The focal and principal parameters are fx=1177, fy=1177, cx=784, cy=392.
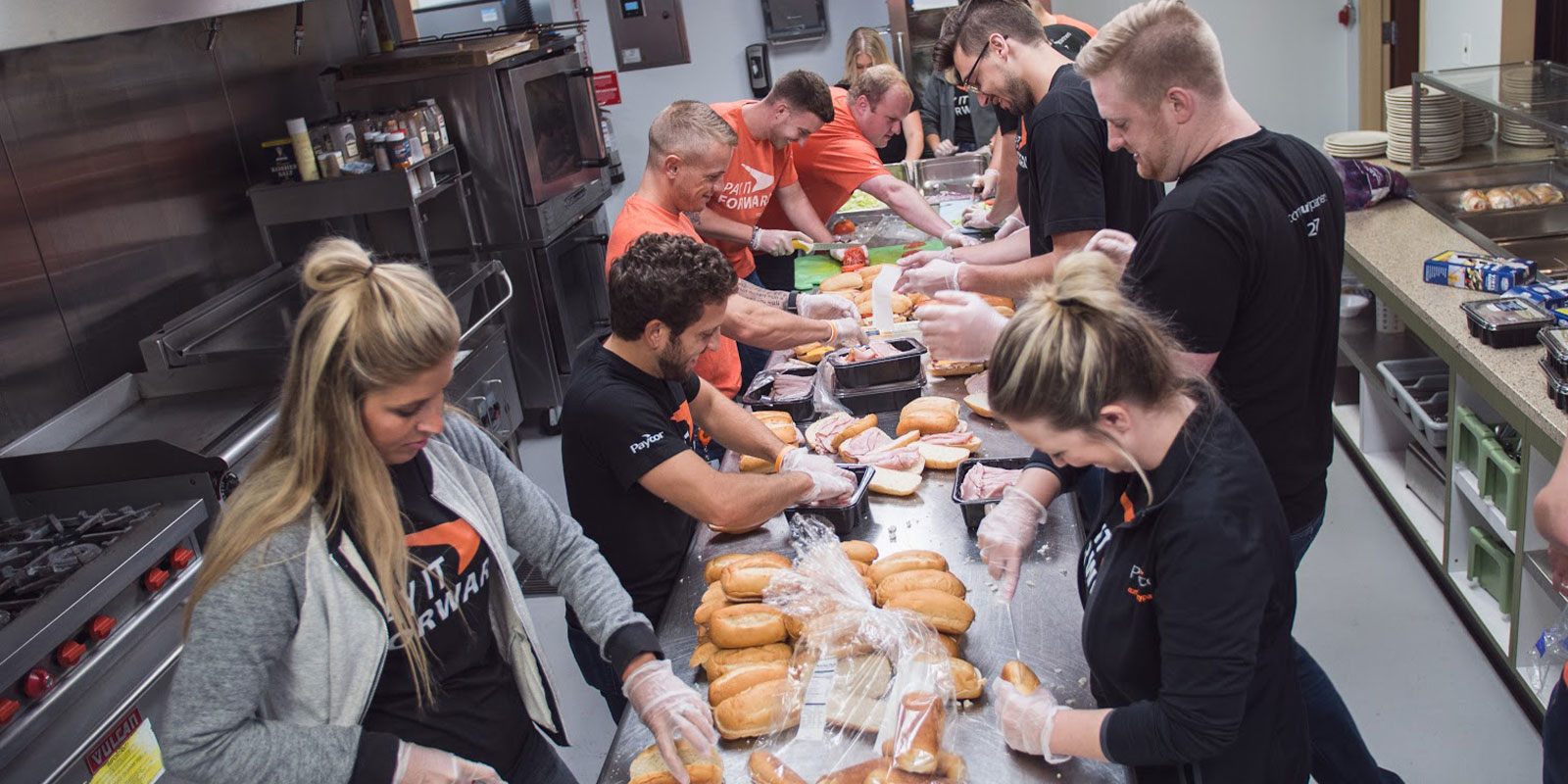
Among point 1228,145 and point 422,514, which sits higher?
point 1228,145

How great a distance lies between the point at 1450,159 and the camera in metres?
4.71

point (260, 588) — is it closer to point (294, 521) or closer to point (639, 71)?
point (294, 521)

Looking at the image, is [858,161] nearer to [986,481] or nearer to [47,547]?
[986,481]

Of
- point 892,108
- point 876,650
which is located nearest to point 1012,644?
point 876,650

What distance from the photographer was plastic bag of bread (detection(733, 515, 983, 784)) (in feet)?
5.89

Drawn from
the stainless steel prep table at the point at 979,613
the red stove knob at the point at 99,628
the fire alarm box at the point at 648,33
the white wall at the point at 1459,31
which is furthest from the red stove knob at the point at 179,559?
the fire alarm box at the point at 648,33

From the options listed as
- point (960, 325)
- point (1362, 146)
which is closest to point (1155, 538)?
point (960, 325)

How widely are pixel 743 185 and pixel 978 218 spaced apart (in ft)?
3.59

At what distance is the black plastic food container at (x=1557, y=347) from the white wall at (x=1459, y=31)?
2.73m

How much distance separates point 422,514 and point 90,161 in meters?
3.09

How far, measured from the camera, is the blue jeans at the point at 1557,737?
6.63 feet

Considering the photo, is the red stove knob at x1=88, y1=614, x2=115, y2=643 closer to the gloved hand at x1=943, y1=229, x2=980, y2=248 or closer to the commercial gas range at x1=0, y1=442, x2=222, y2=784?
the commercial gas range at x1=0, y1=442, x2=222, y2=784

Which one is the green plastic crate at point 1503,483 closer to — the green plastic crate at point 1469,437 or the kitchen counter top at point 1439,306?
the green plastic crate at point 1469,437

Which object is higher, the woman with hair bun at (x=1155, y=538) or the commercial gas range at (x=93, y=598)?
the woman with hair bun at (x=1155, y=538)
